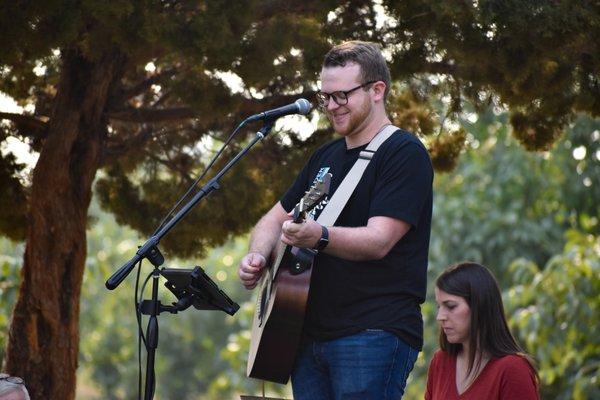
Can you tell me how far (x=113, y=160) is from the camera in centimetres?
614

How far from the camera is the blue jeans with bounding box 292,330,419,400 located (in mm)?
3438

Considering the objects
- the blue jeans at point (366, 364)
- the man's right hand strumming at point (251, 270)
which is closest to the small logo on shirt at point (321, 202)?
the man's right hand strumming at point (251, 270)

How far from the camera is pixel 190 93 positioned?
17.3ft

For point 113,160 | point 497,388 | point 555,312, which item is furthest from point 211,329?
point 497,388

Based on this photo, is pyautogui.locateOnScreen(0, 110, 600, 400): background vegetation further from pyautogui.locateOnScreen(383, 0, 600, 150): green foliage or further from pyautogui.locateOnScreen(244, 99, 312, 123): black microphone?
pyautogui.locateOnScreen(244, 99, 312, 123): black microphone

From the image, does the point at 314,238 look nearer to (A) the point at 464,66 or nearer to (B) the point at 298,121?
(A) the point at 464,66

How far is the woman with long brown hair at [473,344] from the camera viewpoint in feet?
13.9

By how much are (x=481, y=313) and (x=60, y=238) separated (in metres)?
2.21

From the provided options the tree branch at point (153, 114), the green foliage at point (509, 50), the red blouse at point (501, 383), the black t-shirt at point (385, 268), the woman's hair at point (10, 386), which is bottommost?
the red blouse at point (501, 383)

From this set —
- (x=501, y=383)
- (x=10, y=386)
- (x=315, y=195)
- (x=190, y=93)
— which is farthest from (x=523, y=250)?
(x=315, y=195)

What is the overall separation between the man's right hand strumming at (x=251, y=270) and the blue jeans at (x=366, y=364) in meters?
0.36

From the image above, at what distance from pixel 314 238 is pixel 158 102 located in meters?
2.96

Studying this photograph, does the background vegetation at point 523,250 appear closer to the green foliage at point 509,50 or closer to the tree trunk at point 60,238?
the green foliage at point 509,50

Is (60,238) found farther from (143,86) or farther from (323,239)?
(323,239)
